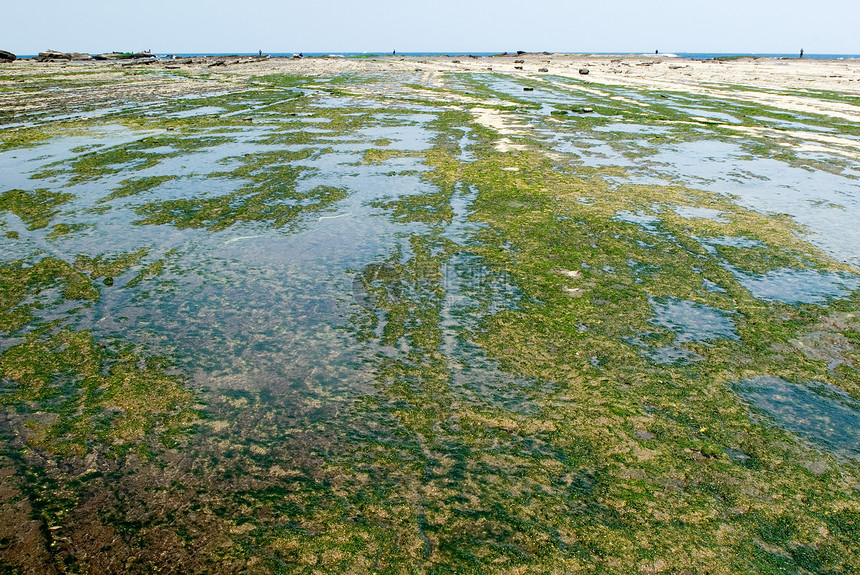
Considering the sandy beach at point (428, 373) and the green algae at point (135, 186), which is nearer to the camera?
the sandy beach at point (428, 373)

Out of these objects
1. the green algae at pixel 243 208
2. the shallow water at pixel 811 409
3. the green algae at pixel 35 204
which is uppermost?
the green algae at pixel 35 204

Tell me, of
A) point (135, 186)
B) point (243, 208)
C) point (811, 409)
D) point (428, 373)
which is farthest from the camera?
point (135, 186)

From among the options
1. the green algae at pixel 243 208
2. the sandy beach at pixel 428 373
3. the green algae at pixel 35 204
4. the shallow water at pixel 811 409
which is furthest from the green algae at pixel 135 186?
the shallow water at pixel 811 409

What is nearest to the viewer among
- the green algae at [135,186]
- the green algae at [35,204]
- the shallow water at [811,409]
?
the shallow water at [811,409]

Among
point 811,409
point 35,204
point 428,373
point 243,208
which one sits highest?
point 35,204

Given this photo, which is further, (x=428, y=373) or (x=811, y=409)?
(x=428, y=373)

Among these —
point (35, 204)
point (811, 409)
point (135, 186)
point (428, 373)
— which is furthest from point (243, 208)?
point (811, 409)

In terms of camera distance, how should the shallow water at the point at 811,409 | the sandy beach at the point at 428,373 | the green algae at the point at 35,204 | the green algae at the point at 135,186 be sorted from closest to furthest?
the sandy beach at the point at 428,373 → the shallow water at the point at 811,409 → the green algae at the point at 35,204 → the green algae at the point at 135,186

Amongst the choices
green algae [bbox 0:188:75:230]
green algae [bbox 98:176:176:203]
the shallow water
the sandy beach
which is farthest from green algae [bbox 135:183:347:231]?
the shallow water

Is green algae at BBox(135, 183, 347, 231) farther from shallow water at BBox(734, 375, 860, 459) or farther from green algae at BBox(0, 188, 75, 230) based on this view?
shallow water at BBox(734, 375, 860, 459)

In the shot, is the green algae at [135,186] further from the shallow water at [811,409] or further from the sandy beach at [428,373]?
the shallow water at [811,409]

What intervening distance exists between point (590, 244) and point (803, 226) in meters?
2.98

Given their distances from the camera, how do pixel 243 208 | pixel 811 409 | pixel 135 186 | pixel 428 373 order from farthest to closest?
pixel 135 186
pixel 243 208
pixel 428 373
pixel 811 409

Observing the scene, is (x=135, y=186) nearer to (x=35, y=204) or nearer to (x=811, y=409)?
(x=35, y=204)
